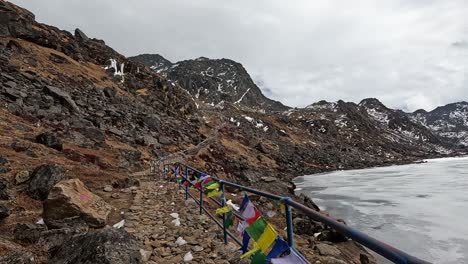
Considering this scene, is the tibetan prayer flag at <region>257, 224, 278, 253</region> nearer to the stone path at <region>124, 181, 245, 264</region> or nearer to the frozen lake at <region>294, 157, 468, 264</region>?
the stone path at <region>124, 181, 245, 264</region>

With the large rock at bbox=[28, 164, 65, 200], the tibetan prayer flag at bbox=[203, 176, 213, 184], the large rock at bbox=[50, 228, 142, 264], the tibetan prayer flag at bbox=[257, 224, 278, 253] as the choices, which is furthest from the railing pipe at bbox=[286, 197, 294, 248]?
the large rock at bbox=[28, 164, 65, 200]

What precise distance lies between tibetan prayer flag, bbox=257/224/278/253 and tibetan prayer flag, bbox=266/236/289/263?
0.23 ft

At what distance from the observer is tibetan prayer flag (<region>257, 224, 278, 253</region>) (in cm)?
340

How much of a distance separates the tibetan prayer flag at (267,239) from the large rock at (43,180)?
9.00 metres

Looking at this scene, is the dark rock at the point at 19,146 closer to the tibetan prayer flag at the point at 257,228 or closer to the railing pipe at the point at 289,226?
the tibetan prayer flag at the point at 257,228

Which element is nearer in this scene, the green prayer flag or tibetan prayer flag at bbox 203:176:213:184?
the green prayer flag

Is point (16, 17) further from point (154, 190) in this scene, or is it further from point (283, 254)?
point (283, 254)

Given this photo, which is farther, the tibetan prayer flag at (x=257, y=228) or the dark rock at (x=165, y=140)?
the dark rock at (x=165, y=140)

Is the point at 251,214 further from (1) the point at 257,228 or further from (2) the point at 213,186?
(2) the point at 213,186

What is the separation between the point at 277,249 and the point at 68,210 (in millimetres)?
6693

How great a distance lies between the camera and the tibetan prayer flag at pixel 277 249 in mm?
3212

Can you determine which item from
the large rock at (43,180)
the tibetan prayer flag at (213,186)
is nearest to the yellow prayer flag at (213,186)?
the tibetan prayer flag at (213,186)

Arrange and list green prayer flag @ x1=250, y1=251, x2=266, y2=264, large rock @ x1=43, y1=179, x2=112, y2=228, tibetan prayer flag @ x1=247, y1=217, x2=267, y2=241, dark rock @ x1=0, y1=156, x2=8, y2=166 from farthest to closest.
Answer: dark rock @ x1=0, y1=156, x2=8, y2=166
large rock @ x1=43, y1=179, x2=112, y2=228
tibetan prayer flag @ x1=247, y1=217, x2=267, y2=241
green prayer flag @ x1=250, y1=251, x2=266, y2=264

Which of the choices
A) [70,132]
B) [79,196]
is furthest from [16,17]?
[79,196]
